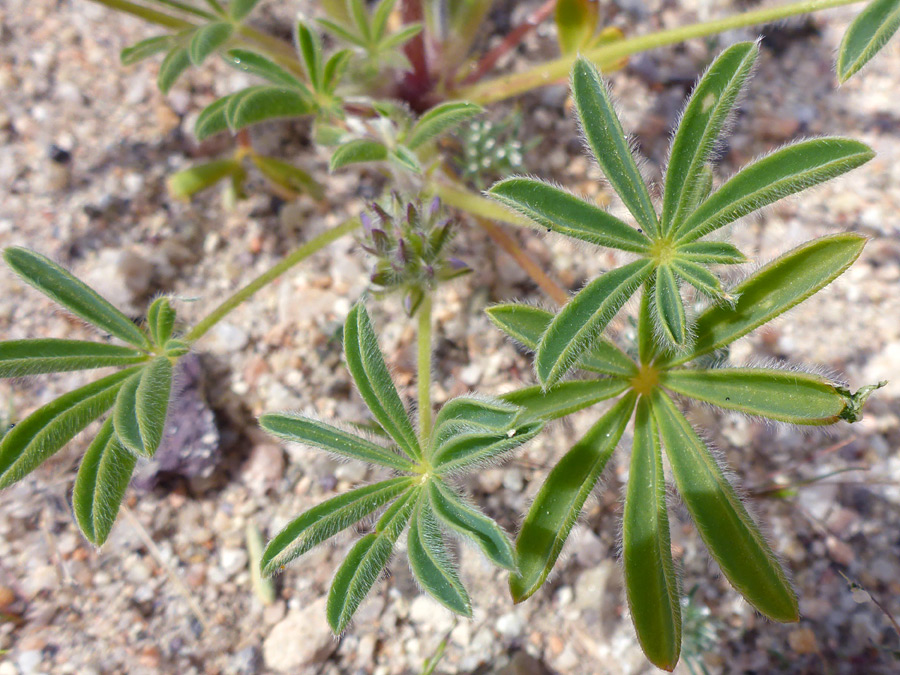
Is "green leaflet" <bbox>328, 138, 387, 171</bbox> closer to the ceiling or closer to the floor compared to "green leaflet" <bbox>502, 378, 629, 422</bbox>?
closer to the ceiling

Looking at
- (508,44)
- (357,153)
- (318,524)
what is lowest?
(318,524)

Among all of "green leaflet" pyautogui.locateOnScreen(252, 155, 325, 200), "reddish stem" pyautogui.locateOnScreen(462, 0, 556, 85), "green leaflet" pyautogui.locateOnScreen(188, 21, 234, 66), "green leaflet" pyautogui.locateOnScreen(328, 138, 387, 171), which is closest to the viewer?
"green leaflet" pyautogui.locateOnScreen(328, 138, 387, 171)

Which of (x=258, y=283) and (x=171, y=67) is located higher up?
(x=171, y=67)

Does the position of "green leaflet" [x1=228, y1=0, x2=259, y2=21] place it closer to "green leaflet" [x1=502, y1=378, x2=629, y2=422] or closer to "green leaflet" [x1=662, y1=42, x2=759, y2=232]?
"green leaflet" [x1=662, y1=42, x2=759, y2=232]

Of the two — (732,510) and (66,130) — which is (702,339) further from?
(66,130)

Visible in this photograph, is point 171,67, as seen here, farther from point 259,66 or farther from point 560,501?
point 560,501

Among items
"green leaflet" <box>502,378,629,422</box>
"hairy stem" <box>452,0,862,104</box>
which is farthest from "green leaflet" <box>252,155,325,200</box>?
"green leaflet" <box>502,378,629,422</box>

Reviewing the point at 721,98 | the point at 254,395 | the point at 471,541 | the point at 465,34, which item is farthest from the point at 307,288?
the point at 721,98

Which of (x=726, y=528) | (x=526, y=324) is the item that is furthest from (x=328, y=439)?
(x=726, y=528)
